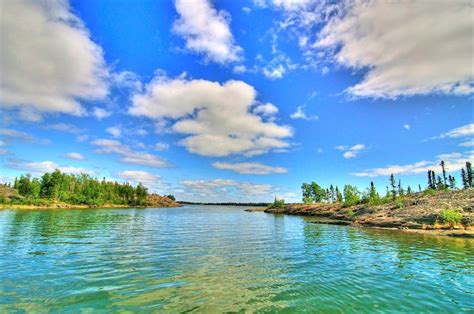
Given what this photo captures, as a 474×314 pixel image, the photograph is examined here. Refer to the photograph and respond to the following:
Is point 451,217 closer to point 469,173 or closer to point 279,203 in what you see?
point 469,173

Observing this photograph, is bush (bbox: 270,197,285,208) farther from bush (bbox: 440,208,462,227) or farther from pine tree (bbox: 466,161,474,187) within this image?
bush (bbox: 440,208,462,227)

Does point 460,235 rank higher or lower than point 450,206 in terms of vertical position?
lower

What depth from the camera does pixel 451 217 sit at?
45.1m

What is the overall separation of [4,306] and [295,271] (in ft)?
54.7

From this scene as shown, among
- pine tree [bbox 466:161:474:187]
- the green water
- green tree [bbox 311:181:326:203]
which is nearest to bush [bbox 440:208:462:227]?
the green water

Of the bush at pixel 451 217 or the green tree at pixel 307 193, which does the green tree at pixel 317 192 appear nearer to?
the green tree at pixel 307 193

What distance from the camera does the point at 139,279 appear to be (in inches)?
649

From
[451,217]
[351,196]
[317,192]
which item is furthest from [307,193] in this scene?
[451,217]

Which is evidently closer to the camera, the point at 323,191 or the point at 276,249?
the point at 276,249

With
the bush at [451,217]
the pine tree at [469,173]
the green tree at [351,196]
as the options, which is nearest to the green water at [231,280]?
the bush at [451,217]

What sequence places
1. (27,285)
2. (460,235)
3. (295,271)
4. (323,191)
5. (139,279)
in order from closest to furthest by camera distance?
(27,285) → (139,279) → (295,271) → (460,235) → (323,191)

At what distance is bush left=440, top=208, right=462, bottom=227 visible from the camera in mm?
44625

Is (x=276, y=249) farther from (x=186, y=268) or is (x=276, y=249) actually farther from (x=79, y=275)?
(x=79, y=275)

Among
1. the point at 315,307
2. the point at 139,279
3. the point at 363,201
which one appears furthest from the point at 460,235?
the point at 363,201
